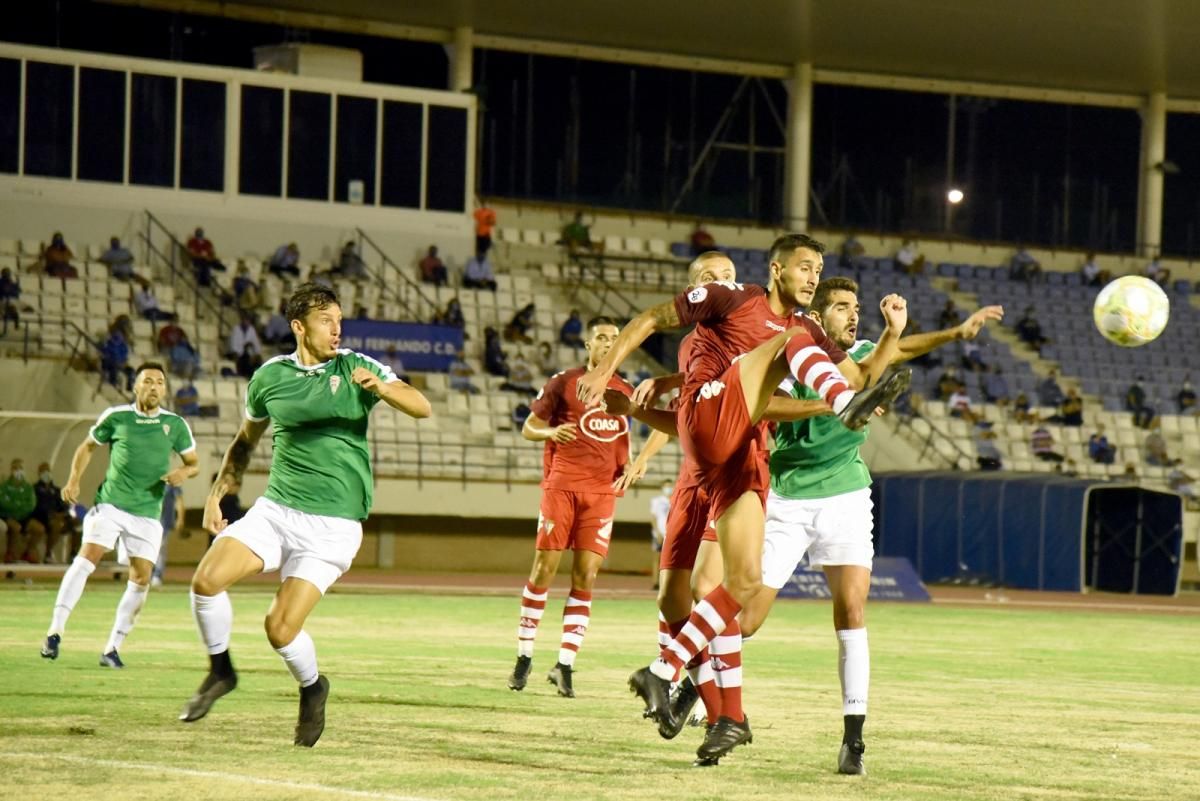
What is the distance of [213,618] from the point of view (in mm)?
9984

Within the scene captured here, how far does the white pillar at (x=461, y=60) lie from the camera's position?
44.0 m

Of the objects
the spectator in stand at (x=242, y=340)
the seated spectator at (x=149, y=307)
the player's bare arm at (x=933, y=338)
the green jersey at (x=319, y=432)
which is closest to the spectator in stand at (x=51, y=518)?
the spectator in stand at (x=242, y=340)

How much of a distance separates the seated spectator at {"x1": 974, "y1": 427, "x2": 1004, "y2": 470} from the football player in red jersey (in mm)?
26382

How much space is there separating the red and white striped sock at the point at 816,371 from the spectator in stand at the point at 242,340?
27.5 meters

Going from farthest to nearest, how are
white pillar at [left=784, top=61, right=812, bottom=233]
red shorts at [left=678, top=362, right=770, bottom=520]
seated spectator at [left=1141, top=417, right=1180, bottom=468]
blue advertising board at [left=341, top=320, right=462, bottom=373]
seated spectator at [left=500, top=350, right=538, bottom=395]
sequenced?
white pillar at [left=784, top=61, right=812, bottom=233] → seated spectator at [left=1141, top=417, right=1180, bottom=468] → seated spectator at [left=500, top=350, right=538, bottom=395] → blue advertising board at [left=341, top=320, right=462, bottom=373] → red shorts at [left=678, top=362, right=770, bottom=520]

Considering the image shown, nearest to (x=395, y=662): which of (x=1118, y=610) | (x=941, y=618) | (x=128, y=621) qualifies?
(x=128, y=621)

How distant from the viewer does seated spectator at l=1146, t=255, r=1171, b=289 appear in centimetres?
4969

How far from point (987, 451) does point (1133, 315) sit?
87.7 feet

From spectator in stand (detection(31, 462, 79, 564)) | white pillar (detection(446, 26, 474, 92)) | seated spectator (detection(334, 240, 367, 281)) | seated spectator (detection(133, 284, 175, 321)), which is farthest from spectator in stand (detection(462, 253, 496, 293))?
spectator in stand (detection(31, 462, 79, 564))

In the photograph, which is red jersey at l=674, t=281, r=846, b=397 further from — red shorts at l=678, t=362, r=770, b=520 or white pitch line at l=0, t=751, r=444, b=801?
white pitch line at l=0, t=751, r=444, b=801

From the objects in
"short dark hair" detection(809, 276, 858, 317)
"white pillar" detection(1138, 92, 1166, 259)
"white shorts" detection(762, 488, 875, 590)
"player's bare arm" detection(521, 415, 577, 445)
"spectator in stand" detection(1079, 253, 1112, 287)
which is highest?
"white pillar" detection(1138, 92, 1166, 259)

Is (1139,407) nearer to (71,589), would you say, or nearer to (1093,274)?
(1093,274)

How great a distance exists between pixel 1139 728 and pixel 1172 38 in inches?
1380

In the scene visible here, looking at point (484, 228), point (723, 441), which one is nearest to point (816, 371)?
point (723, 441)
